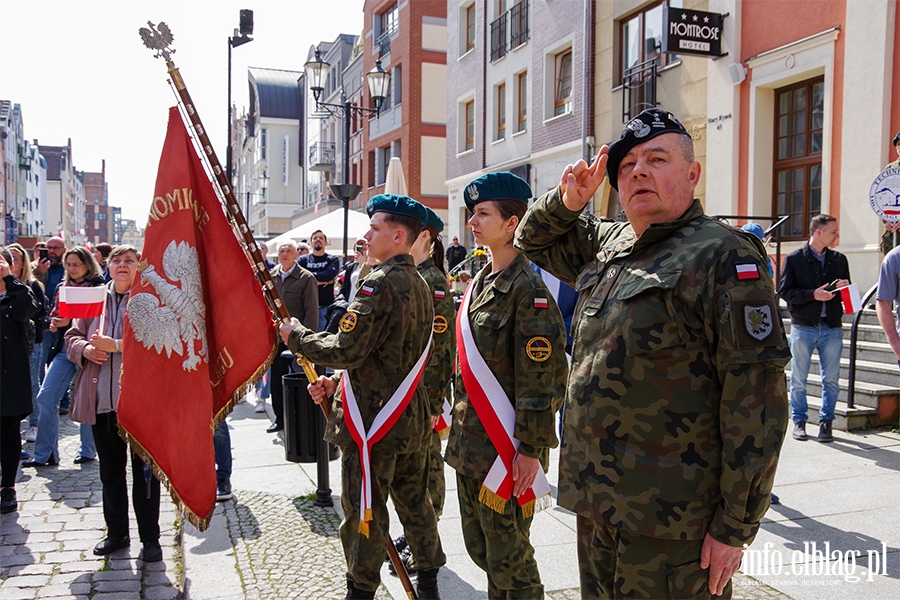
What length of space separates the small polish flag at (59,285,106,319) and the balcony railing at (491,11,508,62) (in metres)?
18.6

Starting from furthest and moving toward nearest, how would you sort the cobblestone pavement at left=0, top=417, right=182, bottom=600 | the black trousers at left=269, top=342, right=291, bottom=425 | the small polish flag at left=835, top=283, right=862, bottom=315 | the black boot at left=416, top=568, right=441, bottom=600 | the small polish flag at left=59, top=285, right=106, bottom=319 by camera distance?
1. the black trousers at left=269, top=342, right=291, bottom=425
2. the small polish flag at left=835, top=283, right=862, bottom=315
3. the small polish flag at left=59, top=285, right=106, bottom=319
4. the cobblestone pavement at left=0, top=417, right=182, bottom=600
5. the black boot at left=416, top=568, right=441, bottom=600

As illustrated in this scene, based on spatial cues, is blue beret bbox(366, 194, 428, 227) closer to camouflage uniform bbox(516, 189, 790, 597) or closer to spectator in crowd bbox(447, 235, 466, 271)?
camouflage uniform bbox(516, 189, 790, 597)

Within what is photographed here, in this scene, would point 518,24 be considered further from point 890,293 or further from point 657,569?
point 657,569

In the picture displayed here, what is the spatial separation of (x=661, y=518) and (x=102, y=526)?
4.61 meters

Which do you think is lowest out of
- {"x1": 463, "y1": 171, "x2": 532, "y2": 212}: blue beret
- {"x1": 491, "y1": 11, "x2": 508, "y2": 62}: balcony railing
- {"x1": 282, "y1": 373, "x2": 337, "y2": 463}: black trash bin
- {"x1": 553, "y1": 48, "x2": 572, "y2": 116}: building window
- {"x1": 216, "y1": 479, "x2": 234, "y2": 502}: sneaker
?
{"x1": 216, "y1": 479, "x2": 234, "y2": 502}: sneaker

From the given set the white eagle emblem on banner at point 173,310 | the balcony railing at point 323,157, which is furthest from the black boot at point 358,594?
the balcony railing at point 323,157

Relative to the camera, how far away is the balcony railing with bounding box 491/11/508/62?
71.4 feet

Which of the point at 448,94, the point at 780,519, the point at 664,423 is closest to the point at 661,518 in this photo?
the point at 664,423

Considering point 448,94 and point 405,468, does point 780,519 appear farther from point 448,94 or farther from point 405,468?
point 448,94

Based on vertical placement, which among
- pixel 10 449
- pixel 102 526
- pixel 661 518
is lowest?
pixel 102 526

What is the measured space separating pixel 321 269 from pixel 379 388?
7594mm

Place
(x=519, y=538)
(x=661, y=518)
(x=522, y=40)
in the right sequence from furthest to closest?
(x=522, y=40), (x=519, y=538), (x=661, y=518)

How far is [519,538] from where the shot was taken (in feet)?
10.7

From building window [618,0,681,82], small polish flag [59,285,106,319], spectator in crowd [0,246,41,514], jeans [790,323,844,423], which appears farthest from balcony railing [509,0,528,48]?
small polish flag [59,285,106,319]
